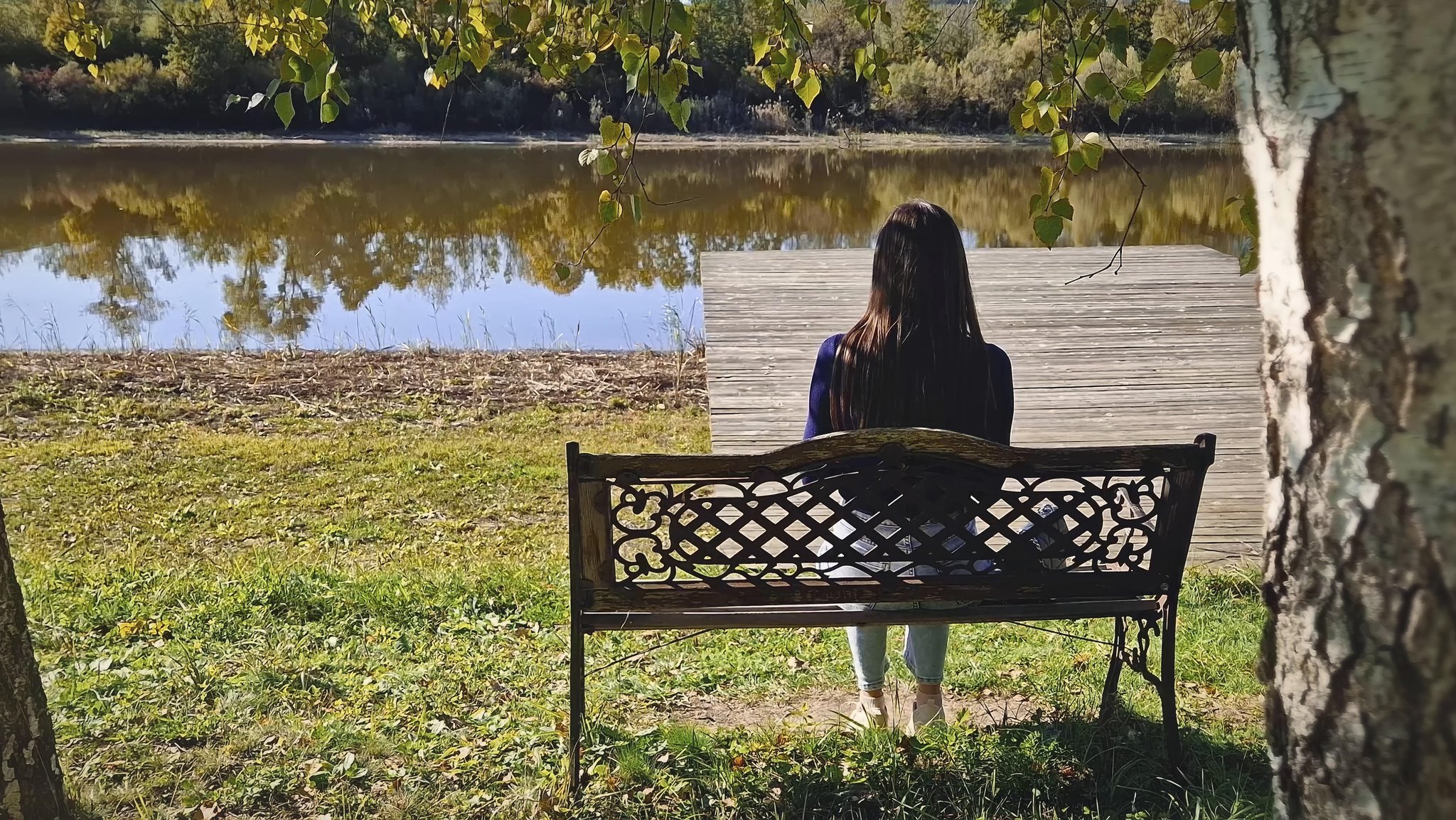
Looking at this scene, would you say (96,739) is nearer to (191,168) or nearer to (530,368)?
(530,368)

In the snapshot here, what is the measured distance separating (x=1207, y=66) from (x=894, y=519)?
1275 mm

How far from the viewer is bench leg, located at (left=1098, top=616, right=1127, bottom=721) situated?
295 cm

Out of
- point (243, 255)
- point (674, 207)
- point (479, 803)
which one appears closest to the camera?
point (479, 803)

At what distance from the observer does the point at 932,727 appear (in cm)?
292

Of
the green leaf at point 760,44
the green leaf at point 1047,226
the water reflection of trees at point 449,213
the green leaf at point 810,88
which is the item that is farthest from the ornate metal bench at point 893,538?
the water reflection of trees at point 449,213

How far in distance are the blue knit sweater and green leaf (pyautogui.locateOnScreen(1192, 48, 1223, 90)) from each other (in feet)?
2.87

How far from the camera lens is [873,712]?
10.1ft

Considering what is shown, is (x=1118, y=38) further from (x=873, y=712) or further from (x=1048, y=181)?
(x=873, y=712)

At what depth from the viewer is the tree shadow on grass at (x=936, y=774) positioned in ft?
8.40

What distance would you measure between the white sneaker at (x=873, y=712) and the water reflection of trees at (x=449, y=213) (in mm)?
6764

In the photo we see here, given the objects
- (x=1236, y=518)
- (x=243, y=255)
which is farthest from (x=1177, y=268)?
(x=243, y=255)

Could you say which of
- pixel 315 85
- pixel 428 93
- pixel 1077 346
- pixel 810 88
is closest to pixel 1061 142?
pixel 810 88

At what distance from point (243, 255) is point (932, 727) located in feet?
46.1

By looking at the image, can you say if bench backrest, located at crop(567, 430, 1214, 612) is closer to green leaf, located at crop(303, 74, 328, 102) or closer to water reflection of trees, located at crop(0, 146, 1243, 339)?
green leaf, located at crop(303, 74, 328, 102)
